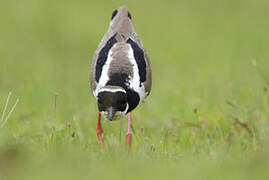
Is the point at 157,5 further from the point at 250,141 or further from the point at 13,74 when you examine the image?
the point at 250,141

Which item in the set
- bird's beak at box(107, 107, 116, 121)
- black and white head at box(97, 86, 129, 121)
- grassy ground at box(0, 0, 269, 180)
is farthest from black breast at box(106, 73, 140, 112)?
grassy ground at box(0, 0, 269, 180)

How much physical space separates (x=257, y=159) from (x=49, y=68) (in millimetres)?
7947

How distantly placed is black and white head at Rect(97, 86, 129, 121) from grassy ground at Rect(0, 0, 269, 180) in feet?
1.17

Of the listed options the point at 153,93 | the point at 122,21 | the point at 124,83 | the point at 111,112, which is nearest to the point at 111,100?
the point at 111,112

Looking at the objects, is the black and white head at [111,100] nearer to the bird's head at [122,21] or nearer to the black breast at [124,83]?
the black breast at [124,83]

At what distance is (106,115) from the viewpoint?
6.50 meters

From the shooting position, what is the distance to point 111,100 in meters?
6.38

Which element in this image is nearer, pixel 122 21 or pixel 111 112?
pixel 111 112

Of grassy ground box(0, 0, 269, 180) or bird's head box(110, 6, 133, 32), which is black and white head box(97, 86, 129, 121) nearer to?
grassy ground box(0, 0, 269, 180)

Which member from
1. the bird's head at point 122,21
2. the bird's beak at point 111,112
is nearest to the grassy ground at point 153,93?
the bird's beak at point 111,112

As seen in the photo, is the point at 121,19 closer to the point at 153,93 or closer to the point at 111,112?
the point at 111,112

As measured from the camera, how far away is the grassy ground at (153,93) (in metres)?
4.88

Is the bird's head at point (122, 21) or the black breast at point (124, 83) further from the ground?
the bird's head at point (122, 21)

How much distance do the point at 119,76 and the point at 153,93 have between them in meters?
3.56
